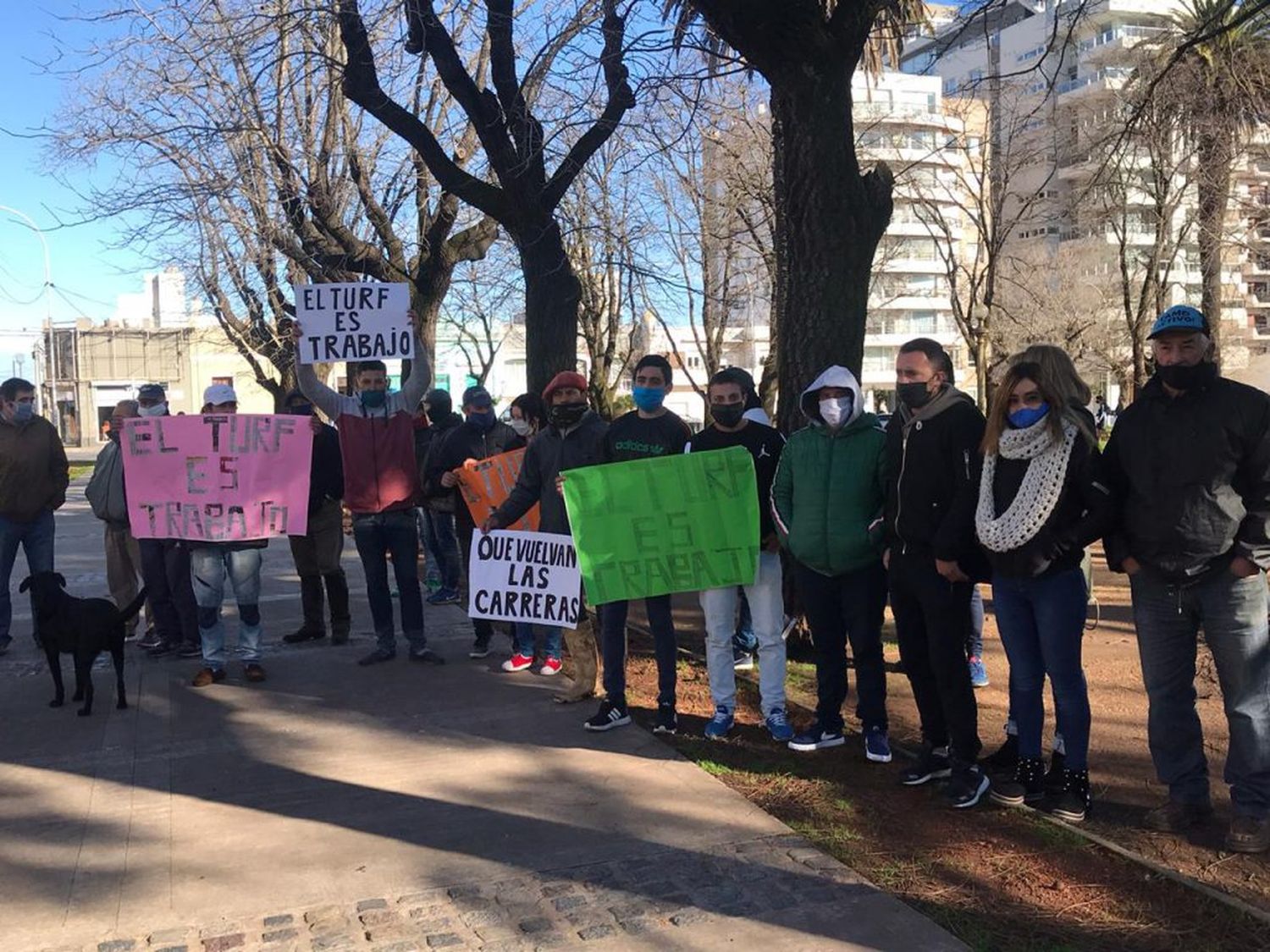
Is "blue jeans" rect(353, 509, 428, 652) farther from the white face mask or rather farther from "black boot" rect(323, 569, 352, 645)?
the white face mask

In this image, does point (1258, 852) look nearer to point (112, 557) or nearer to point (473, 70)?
point (112, 557)

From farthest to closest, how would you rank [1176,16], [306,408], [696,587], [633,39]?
[1176,16]
[306,408]
[633,39]
[696,587]

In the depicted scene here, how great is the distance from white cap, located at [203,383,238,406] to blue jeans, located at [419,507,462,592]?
9.63ft

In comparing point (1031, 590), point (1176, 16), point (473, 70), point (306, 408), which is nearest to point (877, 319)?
point (1176, 16)

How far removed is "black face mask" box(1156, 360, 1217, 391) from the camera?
4.12 metres

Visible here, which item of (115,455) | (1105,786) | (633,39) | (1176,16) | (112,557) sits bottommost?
(1105,786)

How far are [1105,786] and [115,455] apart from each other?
6.76m

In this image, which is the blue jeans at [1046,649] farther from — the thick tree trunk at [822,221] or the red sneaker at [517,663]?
the red sneaker at [517,663]

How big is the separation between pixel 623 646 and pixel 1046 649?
2.31m

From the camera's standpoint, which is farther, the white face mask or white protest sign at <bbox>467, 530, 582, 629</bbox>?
white protest sign at <bbox>467, 530, 582, 629</bbox>

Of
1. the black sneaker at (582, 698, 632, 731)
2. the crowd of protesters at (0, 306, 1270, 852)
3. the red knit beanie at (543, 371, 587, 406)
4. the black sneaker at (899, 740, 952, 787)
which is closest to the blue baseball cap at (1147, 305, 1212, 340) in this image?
the crowd of protesters at (0, 306, 1270, 852)

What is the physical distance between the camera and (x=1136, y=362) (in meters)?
21.5

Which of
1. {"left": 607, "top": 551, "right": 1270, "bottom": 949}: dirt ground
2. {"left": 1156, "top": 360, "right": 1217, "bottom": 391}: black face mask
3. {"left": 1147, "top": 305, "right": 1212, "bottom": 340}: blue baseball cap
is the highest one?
{"left": 1147, "top": 305, "right": 1212, "bottom": 340}: blue baseball cap

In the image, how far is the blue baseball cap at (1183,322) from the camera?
413 cm
